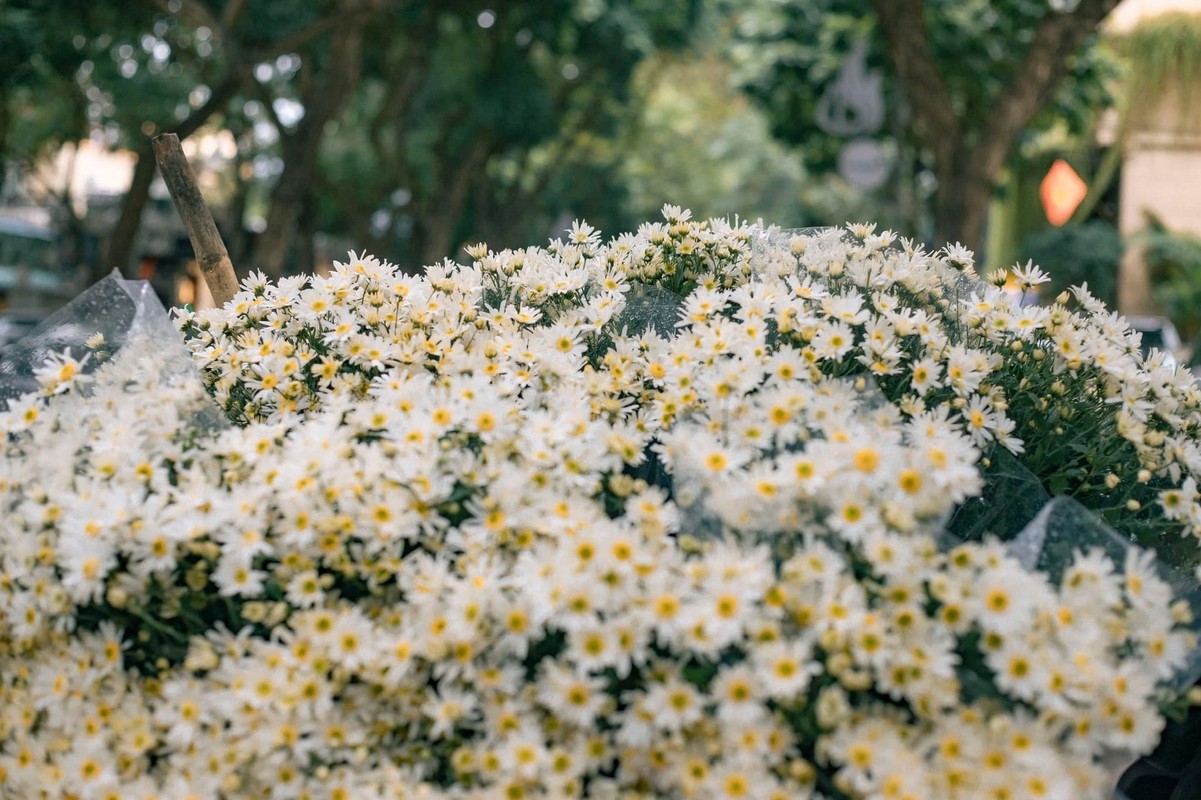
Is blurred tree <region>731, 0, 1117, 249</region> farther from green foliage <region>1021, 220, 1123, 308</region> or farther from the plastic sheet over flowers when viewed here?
the plastic sheet over flowers

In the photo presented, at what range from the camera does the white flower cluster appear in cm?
144

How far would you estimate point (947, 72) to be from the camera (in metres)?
14.0

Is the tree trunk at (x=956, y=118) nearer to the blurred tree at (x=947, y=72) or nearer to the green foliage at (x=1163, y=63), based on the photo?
the blurred tree at (x=947, y=72)

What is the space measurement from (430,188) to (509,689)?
66.5 ft

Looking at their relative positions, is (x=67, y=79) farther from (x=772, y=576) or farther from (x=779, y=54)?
(x=772, y=576)

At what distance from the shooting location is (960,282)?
7.74ft

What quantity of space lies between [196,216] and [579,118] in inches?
739

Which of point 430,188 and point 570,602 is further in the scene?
point 430,188

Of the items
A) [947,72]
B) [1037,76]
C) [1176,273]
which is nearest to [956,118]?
[1037,76]

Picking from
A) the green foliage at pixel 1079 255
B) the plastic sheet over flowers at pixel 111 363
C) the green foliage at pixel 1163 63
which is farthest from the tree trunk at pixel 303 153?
the green foliage at pixel 1163 63

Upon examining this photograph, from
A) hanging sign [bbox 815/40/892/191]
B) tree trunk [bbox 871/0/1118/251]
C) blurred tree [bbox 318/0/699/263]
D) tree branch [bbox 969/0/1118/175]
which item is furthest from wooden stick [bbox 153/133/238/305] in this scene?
blurred tree [bbox 318/0/699/263]

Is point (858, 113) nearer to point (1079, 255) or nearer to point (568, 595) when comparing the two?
point (1079, 255)

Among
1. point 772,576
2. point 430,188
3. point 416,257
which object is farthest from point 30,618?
point 430,188

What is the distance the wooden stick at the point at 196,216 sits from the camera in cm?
255
